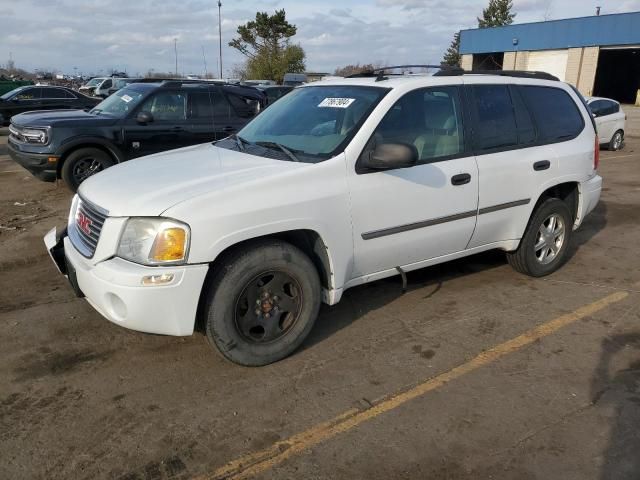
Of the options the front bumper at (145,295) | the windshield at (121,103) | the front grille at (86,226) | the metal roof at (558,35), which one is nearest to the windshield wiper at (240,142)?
the front grille at (86,226)

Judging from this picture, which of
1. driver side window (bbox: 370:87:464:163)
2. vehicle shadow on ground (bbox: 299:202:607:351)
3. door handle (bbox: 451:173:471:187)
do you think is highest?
driver side window (bbox: 370:87:464:163)

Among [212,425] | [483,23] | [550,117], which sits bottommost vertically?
[212,425]

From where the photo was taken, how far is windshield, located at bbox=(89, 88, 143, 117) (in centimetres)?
861

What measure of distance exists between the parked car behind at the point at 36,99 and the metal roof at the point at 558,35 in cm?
3184

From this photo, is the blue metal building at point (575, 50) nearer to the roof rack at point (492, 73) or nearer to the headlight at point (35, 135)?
the roof rack at point (492, 73)

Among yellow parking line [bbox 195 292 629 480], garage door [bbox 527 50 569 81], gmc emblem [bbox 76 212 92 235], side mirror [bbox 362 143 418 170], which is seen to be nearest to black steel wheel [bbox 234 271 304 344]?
yellow parking line [bbox 195 292 629 480]

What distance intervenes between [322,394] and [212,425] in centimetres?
67

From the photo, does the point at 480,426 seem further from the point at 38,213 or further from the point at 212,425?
the point at 38,213

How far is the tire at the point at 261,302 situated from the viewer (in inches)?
127

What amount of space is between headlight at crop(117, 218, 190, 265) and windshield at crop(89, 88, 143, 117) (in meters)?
6.07

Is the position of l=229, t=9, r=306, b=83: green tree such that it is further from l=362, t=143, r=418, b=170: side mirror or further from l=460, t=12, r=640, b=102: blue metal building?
l=362, t=143, r=418, b=170: side mirror

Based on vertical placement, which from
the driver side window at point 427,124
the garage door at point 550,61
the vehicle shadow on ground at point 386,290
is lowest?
the vehicle shadow on ground at point 386,290

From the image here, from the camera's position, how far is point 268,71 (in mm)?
46031

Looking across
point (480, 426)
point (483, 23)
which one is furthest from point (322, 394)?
point (483, 23)
